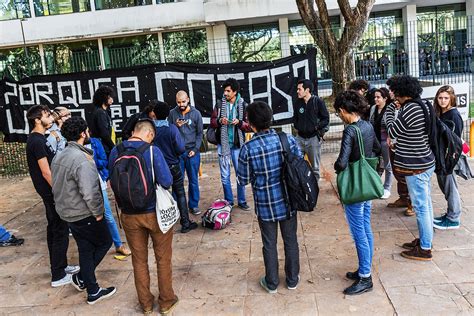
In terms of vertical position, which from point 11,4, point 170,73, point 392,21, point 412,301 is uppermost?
point 11,4

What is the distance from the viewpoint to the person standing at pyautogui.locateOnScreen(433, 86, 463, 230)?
4.89 metres

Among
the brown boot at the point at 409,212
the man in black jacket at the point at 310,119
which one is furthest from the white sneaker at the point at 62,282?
the brown boot at the point at 409,212

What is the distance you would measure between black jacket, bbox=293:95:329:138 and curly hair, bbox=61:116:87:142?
3.44 m

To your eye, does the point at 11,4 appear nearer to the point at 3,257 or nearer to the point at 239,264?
the point at 3,257

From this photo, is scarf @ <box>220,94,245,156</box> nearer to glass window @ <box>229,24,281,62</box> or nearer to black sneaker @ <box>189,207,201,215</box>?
black sneaker @ <box>189,207,201,215</box>

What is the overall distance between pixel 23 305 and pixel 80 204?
4.05 ft

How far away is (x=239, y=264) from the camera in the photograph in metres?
4.70

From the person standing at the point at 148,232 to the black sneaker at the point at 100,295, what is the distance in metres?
0.53

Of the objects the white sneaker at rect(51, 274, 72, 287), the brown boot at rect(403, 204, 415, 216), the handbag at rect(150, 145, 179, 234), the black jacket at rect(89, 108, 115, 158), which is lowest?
the white sneaker at rect(51, 274, 72, 287)

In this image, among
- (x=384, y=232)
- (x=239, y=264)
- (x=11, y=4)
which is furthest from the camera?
(x=11, y=4)

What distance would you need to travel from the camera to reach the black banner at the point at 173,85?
8555 millimetres

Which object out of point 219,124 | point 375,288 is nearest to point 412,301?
point 375,288

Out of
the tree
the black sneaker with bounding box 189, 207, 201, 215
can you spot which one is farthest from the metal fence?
the black sneaker with bounding box 189, 207, 201, 215

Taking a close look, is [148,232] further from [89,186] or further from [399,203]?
[399,203]
